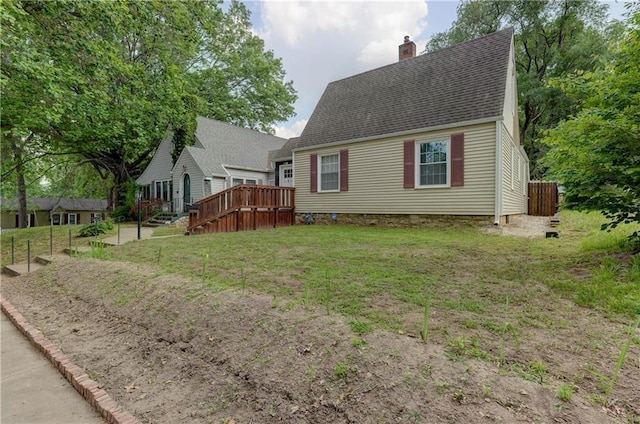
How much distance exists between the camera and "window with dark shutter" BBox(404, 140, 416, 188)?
32.5ft

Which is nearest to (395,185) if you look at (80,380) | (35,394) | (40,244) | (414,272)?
(414,272)

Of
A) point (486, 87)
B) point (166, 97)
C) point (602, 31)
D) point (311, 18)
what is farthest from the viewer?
point (602, 31)

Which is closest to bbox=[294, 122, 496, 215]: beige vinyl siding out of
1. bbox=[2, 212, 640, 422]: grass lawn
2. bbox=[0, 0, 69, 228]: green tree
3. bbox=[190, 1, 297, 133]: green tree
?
bbox=[2, 212, 640, 422]: grass lawn

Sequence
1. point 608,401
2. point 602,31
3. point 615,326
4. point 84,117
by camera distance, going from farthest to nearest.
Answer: point 602,31, point 84,117, point 615,326, point 608,401

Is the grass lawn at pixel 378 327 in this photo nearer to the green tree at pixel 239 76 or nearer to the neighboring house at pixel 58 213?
the green tree at pixel 239 76

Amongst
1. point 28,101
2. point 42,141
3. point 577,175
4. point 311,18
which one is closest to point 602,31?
point 311,18

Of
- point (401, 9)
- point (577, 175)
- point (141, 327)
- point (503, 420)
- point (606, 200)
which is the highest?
point (401, 9)

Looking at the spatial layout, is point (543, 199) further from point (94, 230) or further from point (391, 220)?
point (94, 230)

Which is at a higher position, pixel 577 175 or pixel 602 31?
pixel 602 31

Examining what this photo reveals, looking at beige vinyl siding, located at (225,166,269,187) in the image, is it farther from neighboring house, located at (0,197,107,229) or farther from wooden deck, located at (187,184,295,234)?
neighboring house, located at (0,197,107,229)

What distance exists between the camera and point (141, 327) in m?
3.33

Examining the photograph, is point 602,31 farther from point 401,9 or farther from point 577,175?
point 577,175

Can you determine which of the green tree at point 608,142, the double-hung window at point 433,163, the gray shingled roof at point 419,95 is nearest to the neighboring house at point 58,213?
the gray shingled roof at point 419,95

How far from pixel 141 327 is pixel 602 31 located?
93.0ft
